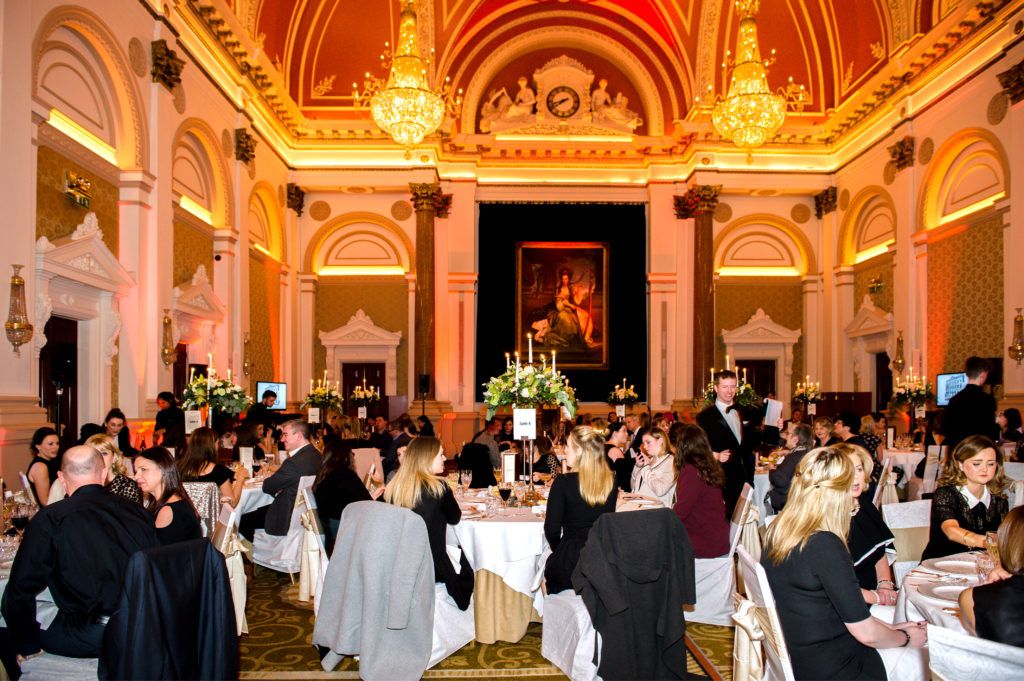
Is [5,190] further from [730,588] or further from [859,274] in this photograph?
[859,274]

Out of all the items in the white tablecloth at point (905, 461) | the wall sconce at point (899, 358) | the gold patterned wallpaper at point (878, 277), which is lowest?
the white tablecloth at point (905, 461)

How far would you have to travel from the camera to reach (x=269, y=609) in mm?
6289

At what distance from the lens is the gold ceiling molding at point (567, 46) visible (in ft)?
64.7

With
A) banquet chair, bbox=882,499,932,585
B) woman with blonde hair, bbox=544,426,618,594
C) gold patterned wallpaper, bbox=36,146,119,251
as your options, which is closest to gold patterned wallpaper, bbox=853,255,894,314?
banquet chair, bbox=882,499,932,585

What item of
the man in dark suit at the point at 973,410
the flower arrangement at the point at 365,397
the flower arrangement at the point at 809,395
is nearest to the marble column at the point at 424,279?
the flower arrangement at the point at 365,397

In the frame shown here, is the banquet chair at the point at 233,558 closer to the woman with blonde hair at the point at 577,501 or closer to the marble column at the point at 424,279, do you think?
the woman with blonde hair at the point at 577,501

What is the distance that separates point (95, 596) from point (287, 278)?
15689mm

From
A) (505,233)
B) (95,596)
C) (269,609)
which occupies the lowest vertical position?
(269,609)

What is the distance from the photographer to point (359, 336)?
63.4ft

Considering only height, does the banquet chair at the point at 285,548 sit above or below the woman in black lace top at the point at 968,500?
below

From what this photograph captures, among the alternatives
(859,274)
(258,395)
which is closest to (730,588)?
(258,395)

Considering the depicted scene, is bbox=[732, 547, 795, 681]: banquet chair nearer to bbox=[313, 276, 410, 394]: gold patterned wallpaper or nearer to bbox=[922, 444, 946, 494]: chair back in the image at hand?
bbox=[922, 444, 946, 494]: chair back

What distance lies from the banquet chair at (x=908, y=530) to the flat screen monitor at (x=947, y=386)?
957 centimetres

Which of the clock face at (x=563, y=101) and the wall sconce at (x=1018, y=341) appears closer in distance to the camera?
the wall sconce at (x=1018, y=341)
